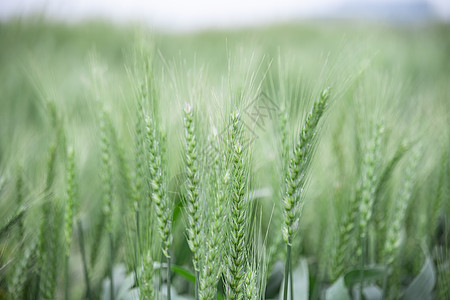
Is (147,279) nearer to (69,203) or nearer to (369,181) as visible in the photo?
(69,203)

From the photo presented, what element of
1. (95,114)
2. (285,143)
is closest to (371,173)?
(285,143)

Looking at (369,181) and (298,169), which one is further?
(369,181)

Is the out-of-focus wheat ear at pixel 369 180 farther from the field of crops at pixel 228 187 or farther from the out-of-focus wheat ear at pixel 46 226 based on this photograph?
the out-of-focus wheat ear at pixel 46 226

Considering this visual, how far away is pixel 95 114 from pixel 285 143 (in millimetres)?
626

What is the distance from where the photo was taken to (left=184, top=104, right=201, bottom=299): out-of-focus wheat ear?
0.64 meters

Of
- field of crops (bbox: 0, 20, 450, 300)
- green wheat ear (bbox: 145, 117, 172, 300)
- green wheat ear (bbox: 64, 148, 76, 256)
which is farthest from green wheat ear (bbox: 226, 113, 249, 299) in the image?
green wheat ear (bbox: 64, 148, 76, 256)

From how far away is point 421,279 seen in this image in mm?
955

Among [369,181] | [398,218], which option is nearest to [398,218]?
[398,218]

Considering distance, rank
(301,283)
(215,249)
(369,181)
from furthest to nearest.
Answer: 1. (301,283)
2. (369,181)
3. (215,249)

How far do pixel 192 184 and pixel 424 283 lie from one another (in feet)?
2.67

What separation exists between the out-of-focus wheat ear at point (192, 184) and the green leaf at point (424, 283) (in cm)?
73

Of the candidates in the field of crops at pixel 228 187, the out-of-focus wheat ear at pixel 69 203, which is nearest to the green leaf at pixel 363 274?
the field of crops at pixel 228 187

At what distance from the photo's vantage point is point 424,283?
0.95 meters

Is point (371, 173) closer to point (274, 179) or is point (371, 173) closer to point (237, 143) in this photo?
point (274, 179)
